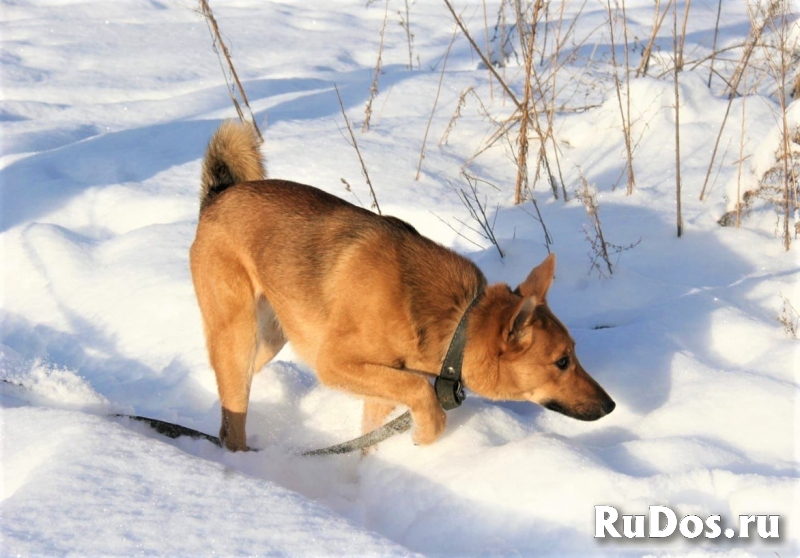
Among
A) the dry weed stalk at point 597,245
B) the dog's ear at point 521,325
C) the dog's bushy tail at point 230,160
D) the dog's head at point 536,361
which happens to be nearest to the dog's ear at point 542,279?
the dog's head at point 536,361

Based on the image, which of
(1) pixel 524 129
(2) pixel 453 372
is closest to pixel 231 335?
(2) pixel 453 372

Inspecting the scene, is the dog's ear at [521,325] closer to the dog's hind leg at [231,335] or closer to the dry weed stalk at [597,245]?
the dog's hind leg at [231,335]

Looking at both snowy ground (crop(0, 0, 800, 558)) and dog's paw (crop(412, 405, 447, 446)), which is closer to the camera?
snowy ground (crop(0, 0, 800, 558))

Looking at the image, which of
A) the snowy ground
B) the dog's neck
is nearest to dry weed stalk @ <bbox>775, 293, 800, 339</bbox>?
the snowy ground

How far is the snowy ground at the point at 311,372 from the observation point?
312 cm

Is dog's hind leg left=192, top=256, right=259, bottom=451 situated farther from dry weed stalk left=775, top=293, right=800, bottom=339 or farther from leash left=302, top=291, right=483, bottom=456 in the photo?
dry weed stalk left=775, top=293, right=800, bottom=339

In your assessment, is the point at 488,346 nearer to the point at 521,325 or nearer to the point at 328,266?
the point at 521,325

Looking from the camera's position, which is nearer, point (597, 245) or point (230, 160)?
point (230, 160)

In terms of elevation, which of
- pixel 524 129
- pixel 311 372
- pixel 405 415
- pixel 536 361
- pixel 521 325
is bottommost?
pixel 311 372

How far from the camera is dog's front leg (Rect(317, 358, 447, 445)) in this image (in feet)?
12.1

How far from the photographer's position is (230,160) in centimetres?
461

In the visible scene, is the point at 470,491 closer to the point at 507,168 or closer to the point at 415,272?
the point at 415,272

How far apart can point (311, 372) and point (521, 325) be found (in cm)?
182

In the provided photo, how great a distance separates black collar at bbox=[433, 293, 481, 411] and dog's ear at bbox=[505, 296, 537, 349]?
8.0 inches
